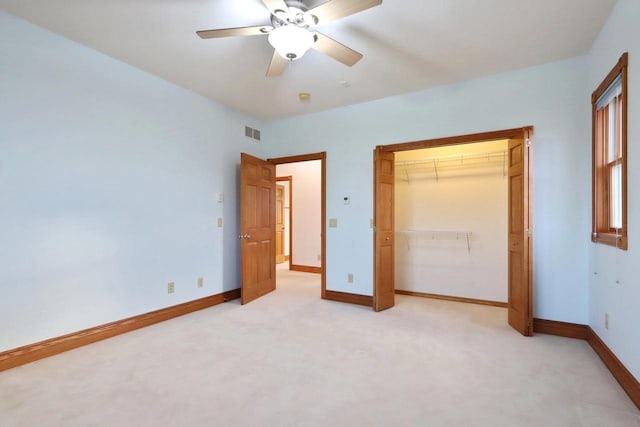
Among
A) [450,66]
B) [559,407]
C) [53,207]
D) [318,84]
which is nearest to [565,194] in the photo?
[450,66]

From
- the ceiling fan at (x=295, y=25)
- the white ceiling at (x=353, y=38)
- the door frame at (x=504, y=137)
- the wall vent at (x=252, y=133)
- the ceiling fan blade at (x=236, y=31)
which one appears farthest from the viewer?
the wall vent at (x=252, y=133)

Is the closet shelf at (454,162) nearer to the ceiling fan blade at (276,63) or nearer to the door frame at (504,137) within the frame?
the door frame at (504,137)

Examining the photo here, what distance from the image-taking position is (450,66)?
3.21m

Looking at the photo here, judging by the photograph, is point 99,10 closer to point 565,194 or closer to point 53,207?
point 53,207

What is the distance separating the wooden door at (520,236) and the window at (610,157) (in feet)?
1.63

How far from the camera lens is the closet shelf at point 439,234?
14.4 feet

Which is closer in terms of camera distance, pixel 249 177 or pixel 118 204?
pixel 118 204

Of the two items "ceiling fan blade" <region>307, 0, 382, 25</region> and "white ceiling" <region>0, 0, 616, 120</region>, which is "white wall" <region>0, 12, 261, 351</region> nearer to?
"white ceiling" <region>0, 0, 616, 120</region>

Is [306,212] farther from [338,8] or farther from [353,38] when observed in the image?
[338,8]

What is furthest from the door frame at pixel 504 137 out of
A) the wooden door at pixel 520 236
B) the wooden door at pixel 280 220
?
the wooden door at pixel 280 220

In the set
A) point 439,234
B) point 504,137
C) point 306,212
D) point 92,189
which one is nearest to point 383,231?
point 439,234

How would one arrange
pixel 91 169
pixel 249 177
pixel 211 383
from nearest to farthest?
pixel 211 383, pixel 91 169, pixel 249 177

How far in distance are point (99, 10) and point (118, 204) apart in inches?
65.8

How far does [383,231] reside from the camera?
4.00m
